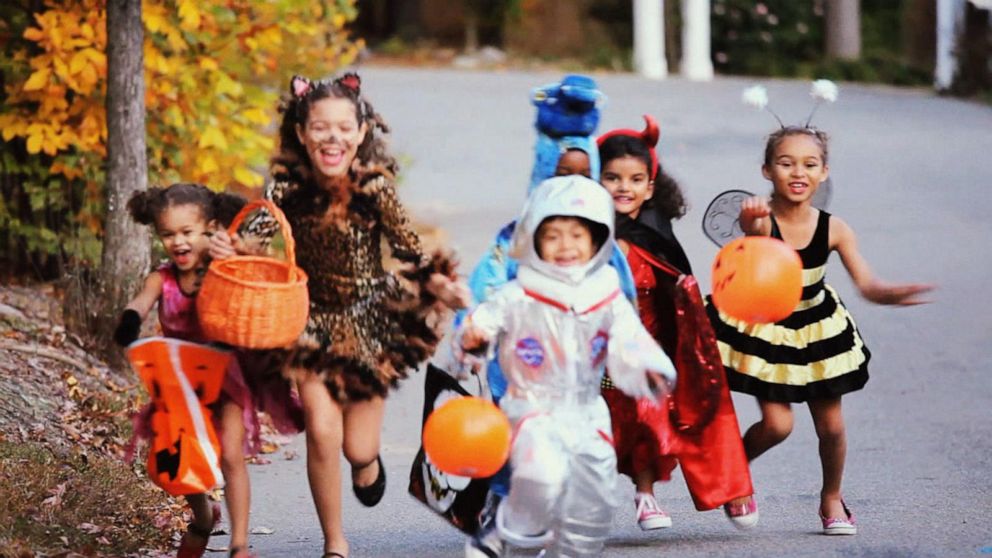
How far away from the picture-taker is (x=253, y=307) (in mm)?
4926

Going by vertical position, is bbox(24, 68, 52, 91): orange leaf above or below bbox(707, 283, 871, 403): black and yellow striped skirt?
above

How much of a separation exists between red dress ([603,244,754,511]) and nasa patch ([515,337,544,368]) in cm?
83

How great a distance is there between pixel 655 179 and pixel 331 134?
4.09ft

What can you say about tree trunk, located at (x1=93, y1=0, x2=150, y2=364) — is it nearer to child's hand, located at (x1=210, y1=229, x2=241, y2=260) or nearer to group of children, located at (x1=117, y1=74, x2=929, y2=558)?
group of children, located at (x1=117, y1=74, x2=929, y2=558)

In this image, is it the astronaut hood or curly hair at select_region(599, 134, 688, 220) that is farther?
curly hair at select_region(599, 134, 688, 220)

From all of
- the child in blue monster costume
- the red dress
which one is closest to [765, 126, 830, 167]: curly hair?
the red dress

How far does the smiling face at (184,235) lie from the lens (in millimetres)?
5523

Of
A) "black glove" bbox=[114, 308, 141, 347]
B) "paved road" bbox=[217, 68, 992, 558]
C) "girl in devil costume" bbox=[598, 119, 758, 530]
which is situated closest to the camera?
"black glove" bbox=[114, 308, 141, 347]

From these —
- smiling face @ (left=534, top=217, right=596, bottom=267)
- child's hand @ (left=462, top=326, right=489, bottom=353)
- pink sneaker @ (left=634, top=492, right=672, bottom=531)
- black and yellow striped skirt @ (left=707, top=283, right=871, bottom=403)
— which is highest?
smiling face @ (left=534, top=217, right=596, bottom=267)

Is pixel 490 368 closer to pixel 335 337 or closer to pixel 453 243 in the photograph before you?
pixel 335 337

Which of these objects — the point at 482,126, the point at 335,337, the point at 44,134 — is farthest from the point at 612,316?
the point at 482,126

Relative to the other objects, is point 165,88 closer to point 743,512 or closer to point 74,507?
point 74,507

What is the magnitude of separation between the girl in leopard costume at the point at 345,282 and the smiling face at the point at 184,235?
0.50ft

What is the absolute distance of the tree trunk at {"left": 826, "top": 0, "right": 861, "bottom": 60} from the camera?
2806 centimetres
